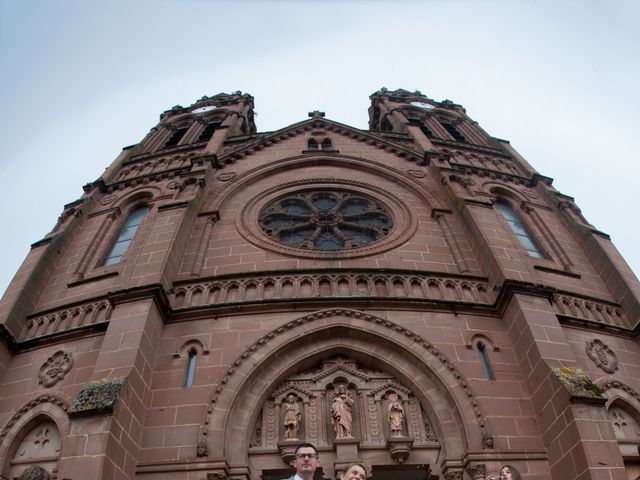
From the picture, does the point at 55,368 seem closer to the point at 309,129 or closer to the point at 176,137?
the point at 309,129

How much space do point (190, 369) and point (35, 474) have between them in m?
3.13

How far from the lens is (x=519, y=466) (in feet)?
29.2

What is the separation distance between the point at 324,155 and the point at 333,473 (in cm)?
1199

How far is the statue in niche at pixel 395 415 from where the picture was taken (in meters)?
9.59

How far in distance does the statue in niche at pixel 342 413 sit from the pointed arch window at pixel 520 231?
762cm

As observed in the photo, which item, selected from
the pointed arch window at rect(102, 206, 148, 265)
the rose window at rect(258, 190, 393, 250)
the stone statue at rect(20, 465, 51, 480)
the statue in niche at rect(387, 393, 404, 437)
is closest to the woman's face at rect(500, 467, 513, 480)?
the statue in niche at rect(387, 393, 404, 437)

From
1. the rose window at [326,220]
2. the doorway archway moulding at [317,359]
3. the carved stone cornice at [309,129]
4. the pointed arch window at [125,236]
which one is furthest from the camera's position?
the carved stone cornice at [309,129]

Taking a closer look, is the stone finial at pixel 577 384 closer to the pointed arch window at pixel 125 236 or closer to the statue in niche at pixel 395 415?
the statue in niche at pixel 395 415

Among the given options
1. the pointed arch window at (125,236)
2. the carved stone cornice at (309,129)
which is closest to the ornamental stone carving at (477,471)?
the pointed arch window at (125,236)

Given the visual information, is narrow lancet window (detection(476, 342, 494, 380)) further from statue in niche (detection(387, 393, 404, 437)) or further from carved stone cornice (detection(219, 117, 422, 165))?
carved stone cornice (detection(219, 117, 422, 165))

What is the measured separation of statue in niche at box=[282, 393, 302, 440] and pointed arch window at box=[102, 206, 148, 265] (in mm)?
7155

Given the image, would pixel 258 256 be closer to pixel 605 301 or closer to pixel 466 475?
pixel 466 475

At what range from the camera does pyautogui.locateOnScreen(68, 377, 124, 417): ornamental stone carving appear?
829 cm

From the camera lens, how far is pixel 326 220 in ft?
51.9
